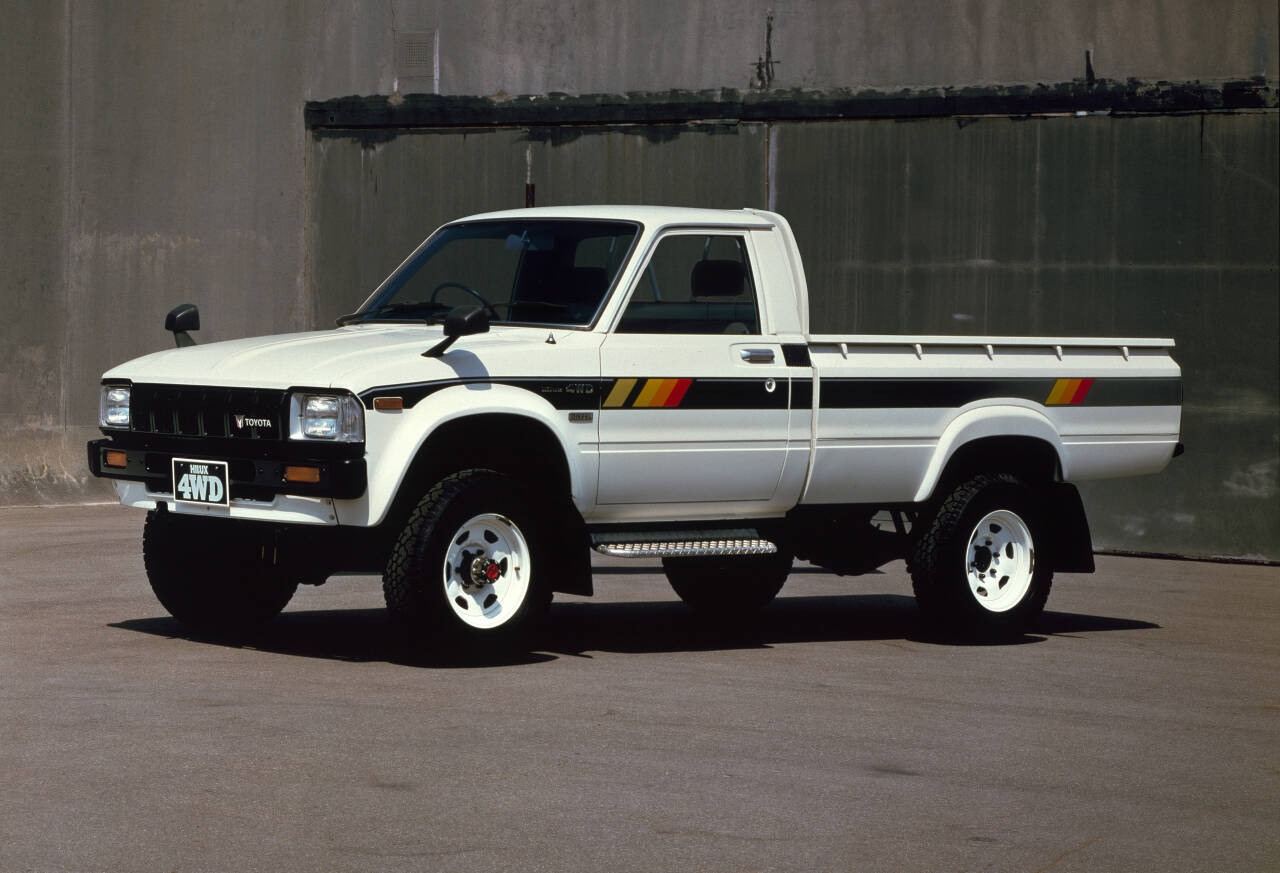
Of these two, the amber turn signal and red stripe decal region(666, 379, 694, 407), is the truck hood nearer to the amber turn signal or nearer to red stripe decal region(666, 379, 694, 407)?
the amber turn signal

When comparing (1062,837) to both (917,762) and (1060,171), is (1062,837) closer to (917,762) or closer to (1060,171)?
(917,762)

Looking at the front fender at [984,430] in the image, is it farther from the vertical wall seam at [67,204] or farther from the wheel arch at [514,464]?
the vertical wall seam at [67,204]

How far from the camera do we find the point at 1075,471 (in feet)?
35.6

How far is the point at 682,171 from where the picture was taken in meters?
16.2

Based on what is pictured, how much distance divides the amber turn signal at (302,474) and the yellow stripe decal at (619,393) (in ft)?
4.83

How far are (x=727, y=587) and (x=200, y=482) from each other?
11.6 ft

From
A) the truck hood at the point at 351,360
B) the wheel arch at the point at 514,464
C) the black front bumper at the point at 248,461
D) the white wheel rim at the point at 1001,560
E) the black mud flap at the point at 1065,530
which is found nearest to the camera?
the black front bumper at the point at 248,461

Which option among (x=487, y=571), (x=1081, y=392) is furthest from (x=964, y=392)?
(x=487, y=571)

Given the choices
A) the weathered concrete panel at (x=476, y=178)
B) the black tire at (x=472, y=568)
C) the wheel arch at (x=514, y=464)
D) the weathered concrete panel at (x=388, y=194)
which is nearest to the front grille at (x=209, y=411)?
the wheel arch at (x=514, y=464)

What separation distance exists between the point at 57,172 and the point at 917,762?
1171 centimetres

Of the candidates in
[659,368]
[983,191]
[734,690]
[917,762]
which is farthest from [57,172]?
[917,762]

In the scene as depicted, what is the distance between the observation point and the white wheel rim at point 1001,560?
10539 mm

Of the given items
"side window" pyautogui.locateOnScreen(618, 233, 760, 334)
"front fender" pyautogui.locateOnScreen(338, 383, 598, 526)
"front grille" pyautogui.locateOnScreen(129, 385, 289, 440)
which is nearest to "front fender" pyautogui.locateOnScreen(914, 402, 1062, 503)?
"side window" pyautogui.locateOnScreen(618, 233, 760, 334)

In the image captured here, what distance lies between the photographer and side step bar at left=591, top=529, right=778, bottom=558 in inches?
367
